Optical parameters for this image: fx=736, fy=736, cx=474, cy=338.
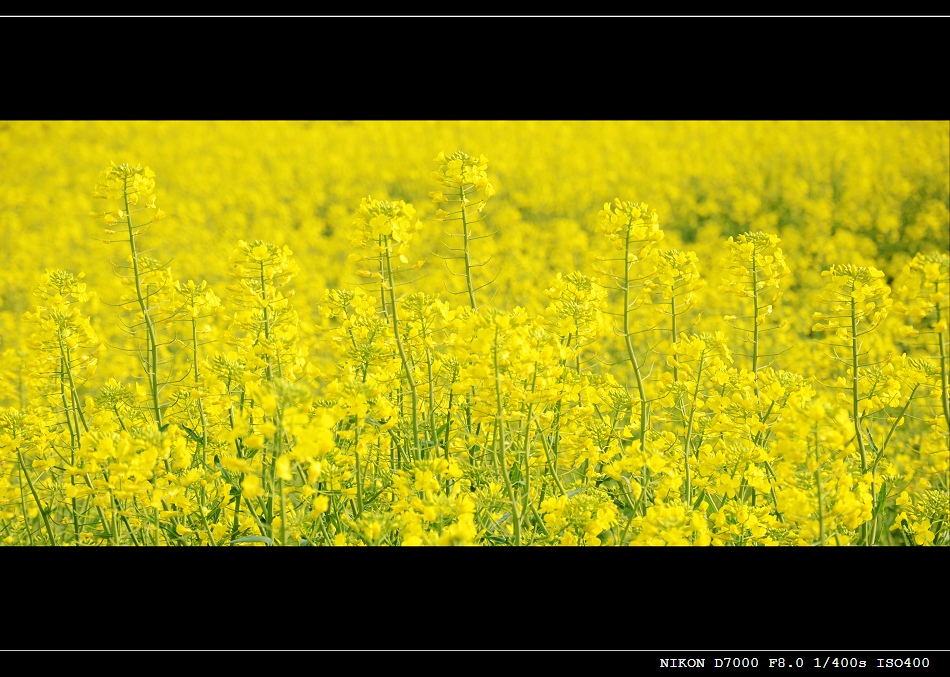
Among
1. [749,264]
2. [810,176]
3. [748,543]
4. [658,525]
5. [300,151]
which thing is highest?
[300,151]

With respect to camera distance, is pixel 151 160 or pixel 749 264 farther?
pixel 151 160

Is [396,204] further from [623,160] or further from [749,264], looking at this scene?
[623,160]

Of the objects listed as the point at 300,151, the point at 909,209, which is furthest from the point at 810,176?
the point at 300,151

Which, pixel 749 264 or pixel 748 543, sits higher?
pixel 749 264

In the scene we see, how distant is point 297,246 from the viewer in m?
7.89

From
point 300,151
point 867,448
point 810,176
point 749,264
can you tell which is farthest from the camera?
point 300,151

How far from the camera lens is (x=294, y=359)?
2406 mm

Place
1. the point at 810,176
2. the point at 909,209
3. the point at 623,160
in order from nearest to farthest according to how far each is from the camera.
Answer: the point at 909,209 < the point at 810,176 < the point at 623,160

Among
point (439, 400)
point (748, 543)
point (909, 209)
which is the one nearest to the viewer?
point (748, 543)

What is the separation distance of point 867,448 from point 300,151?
10.2m

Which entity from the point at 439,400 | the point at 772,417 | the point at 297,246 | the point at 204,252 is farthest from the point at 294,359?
the point at 204,252

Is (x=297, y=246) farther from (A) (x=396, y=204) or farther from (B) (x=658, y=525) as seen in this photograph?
(B) (x=658, y=525)

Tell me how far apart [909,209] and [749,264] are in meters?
7.69

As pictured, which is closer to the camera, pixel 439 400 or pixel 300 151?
pixel 439 400
